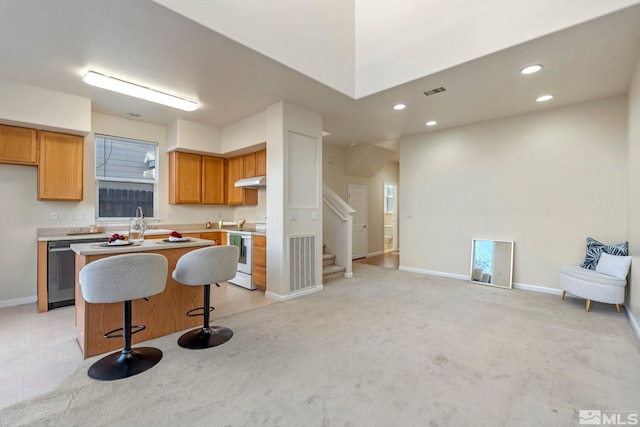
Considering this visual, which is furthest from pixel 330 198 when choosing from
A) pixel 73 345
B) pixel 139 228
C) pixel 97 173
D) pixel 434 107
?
pixel 73 345

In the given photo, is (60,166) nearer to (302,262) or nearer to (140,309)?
(140,309)

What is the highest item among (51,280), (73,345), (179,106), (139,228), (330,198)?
(179,106)

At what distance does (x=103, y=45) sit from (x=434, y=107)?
4.14 metres

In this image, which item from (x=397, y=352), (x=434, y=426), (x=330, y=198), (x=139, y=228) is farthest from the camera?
(x=330, y=198)

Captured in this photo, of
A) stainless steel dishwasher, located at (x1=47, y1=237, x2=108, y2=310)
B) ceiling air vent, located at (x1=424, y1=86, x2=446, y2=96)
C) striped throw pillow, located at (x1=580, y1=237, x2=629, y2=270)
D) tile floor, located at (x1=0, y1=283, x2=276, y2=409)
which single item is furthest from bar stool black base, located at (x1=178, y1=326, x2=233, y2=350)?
striped throw pillow, located at (x1=580, y1=237, x2=629, y2=270)

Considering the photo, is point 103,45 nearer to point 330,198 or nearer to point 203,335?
point 203,335

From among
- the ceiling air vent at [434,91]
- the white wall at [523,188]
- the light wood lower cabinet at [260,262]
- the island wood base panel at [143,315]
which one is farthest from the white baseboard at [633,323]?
the island wood base panel at [143,315]

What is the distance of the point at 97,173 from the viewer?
4.77 metres

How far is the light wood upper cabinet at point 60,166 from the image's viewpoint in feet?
13.1

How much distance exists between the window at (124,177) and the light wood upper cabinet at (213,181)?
2.79ft

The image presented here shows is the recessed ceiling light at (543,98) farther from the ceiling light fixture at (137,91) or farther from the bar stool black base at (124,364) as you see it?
the bar stool black base at (124,364)

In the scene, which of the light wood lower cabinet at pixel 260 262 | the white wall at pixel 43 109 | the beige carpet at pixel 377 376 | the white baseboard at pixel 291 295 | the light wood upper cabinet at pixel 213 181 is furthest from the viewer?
the light wood upper cabinet at pixel 213 181

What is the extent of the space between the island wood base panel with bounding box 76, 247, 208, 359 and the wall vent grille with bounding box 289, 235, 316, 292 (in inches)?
56.1

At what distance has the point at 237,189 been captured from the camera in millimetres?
5777
